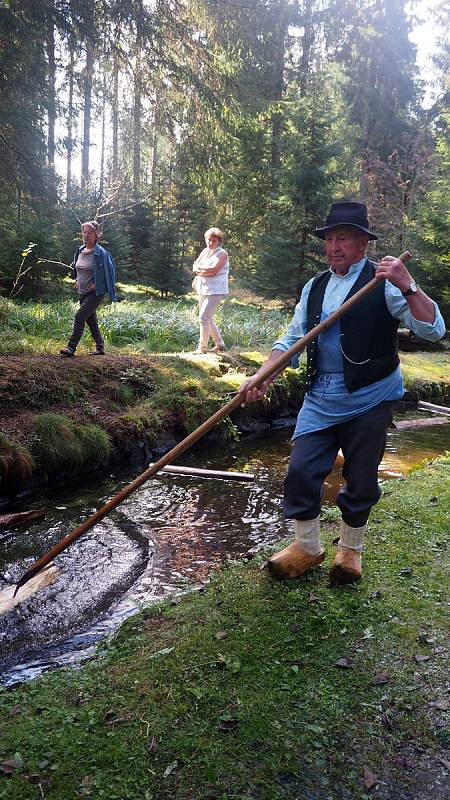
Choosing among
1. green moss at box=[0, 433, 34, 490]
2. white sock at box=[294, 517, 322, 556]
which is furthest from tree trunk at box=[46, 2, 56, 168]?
white sock at box=[294, 517, 322, 556]

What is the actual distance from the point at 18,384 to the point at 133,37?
5.49 m

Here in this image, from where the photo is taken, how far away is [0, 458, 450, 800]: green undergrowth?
234cm

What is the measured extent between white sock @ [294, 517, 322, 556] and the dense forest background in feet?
24.3

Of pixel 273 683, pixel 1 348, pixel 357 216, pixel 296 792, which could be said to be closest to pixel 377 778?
pixel 296 792

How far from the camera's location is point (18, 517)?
5.61m

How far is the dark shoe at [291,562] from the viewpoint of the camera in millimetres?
3852

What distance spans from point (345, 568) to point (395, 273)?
1900 millimetres

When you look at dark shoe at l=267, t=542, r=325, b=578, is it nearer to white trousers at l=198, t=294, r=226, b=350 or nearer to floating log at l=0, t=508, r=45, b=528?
floating log at l=0, t=508, r=45, b=528

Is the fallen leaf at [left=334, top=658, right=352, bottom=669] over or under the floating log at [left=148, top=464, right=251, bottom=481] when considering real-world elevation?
over

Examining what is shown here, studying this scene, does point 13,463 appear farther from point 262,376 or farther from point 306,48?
point 306,48

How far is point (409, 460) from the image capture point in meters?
8.58

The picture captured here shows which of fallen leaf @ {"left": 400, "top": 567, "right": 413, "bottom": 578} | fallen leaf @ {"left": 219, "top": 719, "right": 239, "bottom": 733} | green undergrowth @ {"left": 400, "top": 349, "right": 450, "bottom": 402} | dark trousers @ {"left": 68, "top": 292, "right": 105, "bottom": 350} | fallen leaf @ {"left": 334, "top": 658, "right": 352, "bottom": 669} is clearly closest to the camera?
fallen leaf @ {"left": 219, "top": 719, "right": 239, "bottom": 733}

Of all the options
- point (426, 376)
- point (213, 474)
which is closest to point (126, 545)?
point (213, 474)

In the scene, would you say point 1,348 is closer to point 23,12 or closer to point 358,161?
point 23,12
